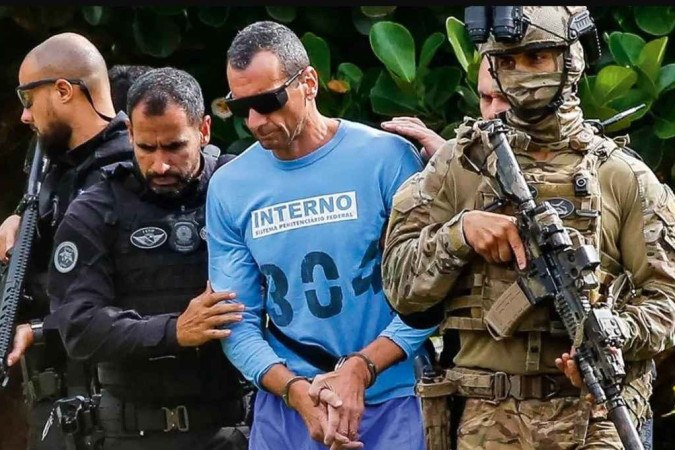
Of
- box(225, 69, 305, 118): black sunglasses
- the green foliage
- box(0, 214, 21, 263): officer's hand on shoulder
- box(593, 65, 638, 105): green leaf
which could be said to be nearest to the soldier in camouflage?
box(225, 69, 305, 118): black sunglasses

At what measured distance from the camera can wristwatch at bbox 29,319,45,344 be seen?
23.3ft

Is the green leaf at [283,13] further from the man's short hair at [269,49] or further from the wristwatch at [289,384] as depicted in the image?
the wristwatch at [289,384]

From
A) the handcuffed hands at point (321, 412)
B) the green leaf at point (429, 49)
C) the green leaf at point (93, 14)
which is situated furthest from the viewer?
the green leaf at point (93, 14)

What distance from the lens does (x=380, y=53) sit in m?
7.21

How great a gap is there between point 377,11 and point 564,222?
258cm

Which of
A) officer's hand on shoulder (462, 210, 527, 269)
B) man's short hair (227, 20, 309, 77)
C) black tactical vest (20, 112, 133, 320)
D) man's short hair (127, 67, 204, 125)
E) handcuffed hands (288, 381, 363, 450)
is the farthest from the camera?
black tactical vest (20, 112, 133, 320)

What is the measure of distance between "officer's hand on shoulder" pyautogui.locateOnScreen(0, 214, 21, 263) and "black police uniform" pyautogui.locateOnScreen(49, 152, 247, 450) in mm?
699

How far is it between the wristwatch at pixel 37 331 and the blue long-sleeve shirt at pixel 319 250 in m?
1.24

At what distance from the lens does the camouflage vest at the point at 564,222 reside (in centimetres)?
527

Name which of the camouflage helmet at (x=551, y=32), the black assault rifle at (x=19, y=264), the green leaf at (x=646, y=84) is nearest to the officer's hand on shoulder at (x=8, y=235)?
the black assault rifle at (x=19, y=264)

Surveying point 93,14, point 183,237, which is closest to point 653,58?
point 183,237

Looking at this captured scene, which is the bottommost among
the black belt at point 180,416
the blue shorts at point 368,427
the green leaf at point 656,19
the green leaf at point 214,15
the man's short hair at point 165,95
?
the blue shorts at point 368,427

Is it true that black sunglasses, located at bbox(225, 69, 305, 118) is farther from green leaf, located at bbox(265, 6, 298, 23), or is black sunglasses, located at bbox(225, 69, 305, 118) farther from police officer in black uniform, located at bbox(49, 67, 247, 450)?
green leaf, located at bbox(265, 6, 298, 23)

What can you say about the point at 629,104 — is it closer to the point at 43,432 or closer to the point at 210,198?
the point at 210,198
